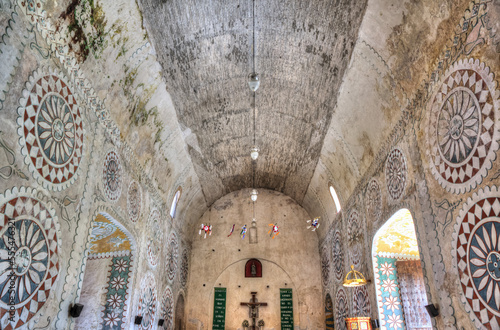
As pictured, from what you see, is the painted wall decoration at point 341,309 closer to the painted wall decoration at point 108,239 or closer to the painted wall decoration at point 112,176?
the painted wall decoration at point 108,239

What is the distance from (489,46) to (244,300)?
38.1 ft

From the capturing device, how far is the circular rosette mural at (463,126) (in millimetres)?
3807

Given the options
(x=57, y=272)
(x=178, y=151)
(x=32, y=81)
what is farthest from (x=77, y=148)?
(x=178, y=151)

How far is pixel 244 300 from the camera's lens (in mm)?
12914

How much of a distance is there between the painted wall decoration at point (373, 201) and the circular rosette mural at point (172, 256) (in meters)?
6.09

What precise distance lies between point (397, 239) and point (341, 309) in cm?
396

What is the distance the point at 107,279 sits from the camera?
762cm

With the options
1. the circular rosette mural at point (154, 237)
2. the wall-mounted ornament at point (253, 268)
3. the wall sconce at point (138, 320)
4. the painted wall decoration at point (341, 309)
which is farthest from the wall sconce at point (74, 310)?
the wall-mounted ornament at point (253, 268)

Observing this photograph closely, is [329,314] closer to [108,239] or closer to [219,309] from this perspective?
[219,309]

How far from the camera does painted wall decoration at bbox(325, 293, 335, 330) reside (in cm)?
1131

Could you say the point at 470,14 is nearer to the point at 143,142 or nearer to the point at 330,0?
the point at 330,0

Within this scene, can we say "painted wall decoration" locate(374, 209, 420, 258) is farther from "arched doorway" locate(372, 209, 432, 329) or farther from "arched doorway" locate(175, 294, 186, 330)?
"arched doorway" locate(175, 294, 186, 330)

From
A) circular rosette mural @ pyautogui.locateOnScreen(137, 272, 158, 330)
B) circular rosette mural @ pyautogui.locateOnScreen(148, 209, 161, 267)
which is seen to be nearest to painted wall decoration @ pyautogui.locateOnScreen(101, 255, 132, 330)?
circular rosette mural @ pyautogui.locateOnScreen(137, 272, 158, 330)

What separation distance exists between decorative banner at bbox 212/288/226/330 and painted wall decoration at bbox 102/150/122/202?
306 inches
